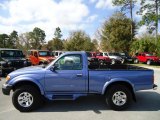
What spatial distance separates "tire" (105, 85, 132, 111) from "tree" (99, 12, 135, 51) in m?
38.2

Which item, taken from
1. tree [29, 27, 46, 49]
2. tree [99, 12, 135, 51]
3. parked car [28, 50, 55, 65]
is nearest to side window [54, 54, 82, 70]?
parked car [28, 50, 55, 65]

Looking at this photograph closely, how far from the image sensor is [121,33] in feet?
149

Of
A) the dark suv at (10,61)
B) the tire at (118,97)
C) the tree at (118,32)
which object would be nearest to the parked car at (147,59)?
the tree at (118,32)

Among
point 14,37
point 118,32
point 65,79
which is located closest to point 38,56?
point 65,79

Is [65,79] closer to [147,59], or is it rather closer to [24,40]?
[147,59]

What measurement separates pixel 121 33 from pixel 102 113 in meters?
39.3

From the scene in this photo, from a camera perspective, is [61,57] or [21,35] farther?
[21,35]

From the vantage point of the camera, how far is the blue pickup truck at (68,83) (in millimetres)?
7641

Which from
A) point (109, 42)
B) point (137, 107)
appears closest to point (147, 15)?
point (109, 42)

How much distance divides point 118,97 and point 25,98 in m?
2.87

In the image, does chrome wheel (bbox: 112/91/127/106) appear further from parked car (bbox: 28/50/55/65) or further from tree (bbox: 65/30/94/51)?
tree (bbox: 65/30/94/51)

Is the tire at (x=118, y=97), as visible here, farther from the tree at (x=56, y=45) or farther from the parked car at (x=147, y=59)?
the tree at (x=56, y=45)

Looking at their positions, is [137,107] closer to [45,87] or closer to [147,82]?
[147,82]

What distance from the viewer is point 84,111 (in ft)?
25.1
